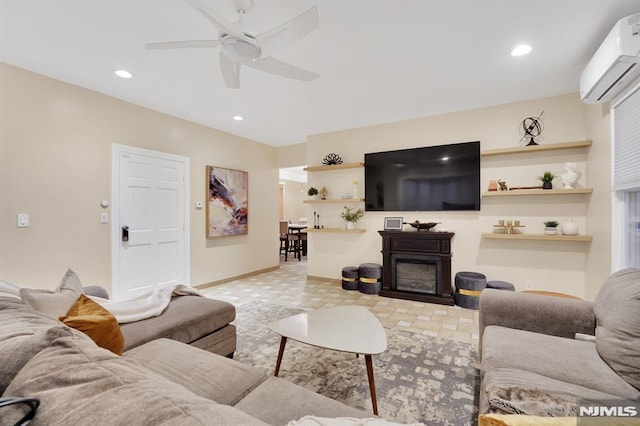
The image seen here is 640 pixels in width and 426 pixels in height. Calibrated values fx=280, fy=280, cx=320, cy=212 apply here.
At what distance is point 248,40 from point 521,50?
2.37 meters

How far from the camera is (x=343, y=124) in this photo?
4625mm

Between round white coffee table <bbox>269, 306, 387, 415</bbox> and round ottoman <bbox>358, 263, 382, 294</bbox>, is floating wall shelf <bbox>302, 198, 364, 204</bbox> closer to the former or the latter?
round ottoman <bbox>358, 263, 382, 294</bbox>

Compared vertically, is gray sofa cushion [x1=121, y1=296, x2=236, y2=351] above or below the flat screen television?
below

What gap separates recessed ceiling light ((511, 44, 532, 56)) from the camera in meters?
2.44

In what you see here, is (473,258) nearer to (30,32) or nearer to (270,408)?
(270,408)

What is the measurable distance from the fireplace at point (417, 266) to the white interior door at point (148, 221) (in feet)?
10.2

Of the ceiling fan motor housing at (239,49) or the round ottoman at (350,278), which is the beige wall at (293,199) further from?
the ceiling fan motor housing at (239,49)

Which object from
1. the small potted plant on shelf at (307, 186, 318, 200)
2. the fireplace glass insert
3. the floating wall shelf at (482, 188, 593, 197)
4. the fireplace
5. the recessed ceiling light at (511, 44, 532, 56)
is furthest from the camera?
the small potted plant on shelf at (307, 186, 318, 200)

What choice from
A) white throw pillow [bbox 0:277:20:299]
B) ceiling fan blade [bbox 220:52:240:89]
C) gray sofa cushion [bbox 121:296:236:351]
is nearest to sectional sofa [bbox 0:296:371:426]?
white throw pillow [bbox 0:277:20:299]

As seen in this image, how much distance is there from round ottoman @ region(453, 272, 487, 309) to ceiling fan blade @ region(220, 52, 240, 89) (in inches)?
138

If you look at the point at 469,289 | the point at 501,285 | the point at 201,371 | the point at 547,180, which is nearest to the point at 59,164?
the point at 201,371

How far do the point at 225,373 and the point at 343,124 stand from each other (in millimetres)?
4062

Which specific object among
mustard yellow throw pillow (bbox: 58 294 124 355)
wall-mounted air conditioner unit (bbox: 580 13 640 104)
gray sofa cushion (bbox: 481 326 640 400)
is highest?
wall-mounted air conditioner unit (bbox: 580 13 640 104)

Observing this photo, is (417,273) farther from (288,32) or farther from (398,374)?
(288,32)
